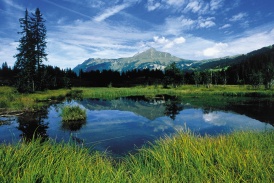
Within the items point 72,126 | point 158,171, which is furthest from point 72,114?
point 158,171

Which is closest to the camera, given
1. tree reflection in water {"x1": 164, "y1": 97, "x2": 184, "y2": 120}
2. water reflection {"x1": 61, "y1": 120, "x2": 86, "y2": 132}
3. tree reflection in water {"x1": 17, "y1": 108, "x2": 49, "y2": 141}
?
tree reflection in water {"x1": 17, "y1": 108, "x2": 49, "y2": 141}

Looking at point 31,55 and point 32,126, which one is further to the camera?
point 31,55

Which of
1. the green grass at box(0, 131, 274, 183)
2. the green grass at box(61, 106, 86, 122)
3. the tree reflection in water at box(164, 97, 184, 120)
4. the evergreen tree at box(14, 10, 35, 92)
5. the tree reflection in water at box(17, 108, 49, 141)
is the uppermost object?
the evergreen tree at box(14, 10, 35, 92)

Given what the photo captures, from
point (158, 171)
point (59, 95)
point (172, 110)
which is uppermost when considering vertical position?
point (59, 95)

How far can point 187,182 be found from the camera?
18.7ft

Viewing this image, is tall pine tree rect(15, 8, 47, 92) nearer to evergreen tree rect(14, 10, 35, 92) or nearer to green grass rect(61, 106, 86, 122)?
evergreen tree rect(14, 10, 35, 92)

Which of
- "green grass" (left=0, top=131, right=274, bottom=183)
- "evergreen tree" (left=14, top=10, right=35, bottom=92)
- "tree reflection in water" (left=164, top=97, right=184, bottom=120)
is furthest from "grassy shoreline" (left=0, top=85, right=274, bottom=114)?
"green grass" (left=0, top=131, right=274, bottom=183)

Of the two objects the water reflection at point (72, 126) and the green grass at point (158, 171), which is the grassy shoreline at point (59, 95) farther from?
the green grass at point (158, 171)

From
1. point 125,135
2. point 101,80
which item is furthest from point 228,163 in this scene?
point 101,80

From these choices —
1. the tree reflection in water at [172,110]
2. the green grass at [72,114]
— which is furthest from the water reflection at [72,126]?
the tree reflection in water at [172,110]

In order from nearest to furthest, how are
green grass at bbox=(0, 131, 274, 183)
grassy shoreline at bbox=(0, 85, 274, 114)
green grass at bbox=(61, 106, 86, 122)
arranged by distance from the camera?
green grass at bbox=(0, 131, 274, 183)
green grass at bbox=(61, 106, 86, 122)
grassy shoreline at bbox=(0, 85, 274, 114)

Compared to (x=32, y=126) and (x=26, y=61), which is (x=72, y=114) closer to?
(x=32, y=126)

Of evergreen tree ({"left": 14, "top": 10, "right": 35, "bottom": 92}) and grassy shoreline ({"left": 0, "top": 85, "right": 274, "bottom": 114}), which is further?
evergreen tree ({"left": 14, "top": 10, "right": 35, "bottom": 92})

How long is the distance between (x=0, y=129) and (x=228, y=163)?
705 inches
